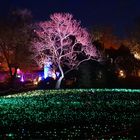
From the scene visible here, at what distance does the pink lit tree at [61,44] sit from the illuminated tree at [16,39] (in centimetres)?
185

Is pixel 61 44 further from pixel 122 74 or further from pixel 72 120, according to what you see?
pixel 72 120

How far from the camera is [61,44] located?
Result: 44656 mm

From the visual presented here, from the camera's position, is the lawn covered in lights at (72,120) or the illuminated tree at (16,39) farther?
the illuminated tree at (16,39)

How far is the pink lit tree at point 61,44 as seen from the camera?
148 feet

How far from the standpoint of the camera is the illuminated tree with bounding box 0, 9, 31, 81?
4681cm

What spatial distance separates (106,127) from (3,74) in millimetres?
39864

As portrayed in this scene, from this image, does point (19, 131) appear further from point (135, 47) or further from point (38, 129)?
point (135, 47)

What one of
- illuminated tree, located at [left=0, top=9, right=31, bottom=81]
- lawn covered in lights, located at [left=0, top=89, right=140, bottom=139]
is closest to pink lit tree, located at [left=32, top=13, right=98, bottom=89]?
illuminated tree, located at [left=0, top=9, right=31, bottom=81]

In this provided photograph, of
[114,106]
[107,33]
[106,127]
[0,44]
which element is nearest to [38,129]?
[106,127]

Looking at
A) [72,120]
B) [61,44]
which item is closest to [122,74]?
[61,44]

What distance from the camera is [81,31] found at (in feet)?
152

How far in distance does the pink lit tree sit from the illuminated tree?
1853 millimetres

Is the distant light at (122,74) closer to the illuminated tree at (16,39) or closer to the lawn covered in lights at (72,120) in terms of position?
the illuminated tree at (16,39)

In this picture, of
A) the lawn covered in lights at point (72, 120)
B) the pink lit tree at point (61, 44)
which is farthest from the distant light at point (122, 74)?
the lawn covered in lights at point (72, 120)
